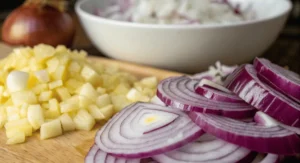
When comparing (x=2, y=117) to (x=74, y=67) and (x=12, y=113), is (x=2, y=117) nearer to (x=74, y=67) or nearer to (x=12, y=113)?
(x=12, y=113)

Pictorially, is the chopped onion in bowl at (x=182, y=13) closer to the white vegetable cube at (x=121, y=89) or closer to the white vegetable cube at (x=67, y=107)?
the white vegetable cube at (x=121, y=89)

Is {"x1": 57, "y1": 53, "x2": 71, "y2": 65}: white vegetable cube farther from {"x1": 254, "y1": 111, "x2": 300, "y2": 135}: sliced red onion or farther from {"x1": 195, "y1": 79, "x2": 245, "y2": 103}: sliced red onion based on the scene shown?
{"x1": 254, "y1": 111, "x2": 300, "y2": 135}: sliced red onion

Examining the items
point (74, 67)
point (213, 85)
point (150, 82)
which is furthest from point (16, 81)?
point (213, 85)

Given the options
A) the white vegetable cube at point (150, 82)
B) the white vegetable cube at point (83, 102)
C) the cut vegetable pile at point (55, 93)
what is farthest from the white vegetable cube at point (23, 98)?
the white vegetable cube at point (150, 82)

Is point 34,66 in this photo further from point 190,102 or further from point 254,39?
point 254,39

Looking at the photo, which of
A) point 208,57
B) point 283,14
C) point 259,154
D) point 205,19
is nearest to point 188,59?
point 208,57
